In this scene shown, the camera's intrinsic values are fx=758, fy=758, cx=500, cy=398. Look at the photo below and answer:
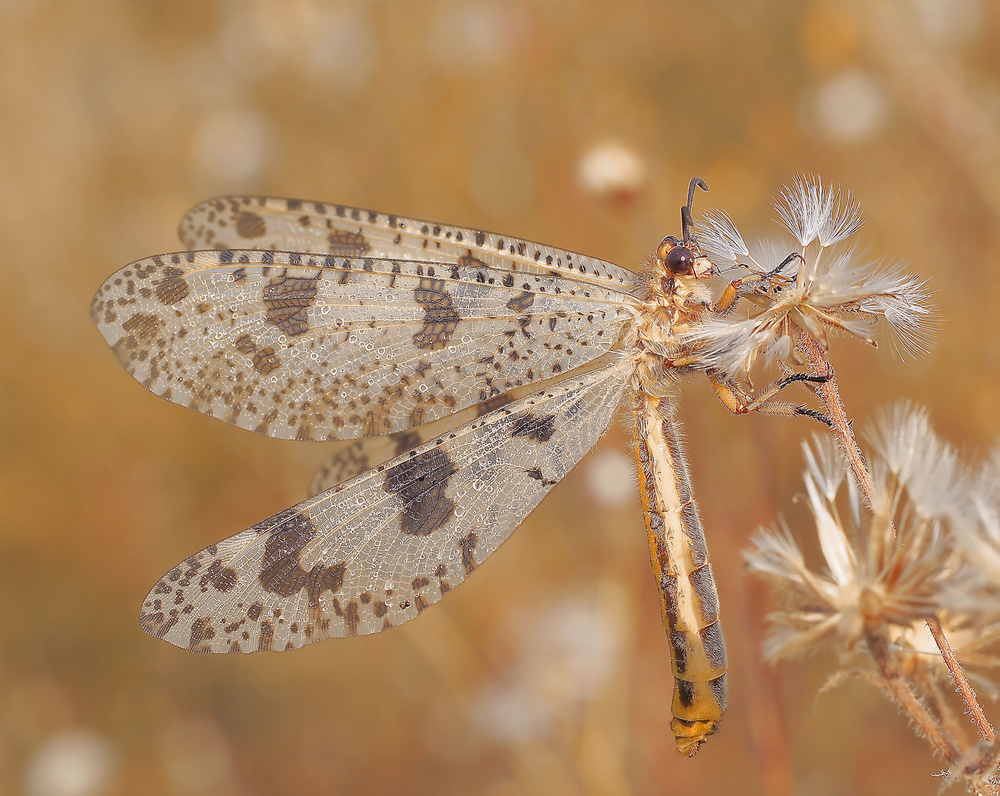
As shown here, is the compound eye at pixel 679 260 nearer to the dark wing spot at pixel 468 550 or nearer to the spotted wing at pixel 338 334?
the spotted wing at pixel 338 334

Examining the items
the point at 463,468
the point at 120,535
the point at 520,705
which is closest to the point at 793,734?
the point at 520,705

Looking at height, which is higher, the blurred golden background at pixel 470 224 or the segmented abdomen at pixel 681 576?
the blurred golden background at pixel 470 224

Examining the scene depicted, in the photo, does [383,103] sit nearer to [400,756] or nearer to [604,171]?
[604,171]

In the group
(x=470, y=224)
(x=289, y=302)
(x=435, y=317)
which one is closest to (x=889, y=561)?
(x=435, y=317)

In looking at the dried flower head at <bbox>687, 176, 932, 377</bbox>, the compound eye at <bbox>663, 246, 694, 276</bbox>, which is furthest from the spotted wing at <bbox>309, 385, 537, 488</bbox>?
the dried flower head at <bbox>687, 176, 932, 377</bbox>

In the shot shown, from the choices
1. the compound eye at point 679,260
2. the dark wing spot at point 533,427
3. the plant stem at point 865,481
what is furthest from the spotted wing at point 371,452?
the plant stem at point 865,481

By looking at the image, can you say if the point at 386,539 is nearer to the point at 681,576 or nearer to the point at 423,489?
the point at 423,489
